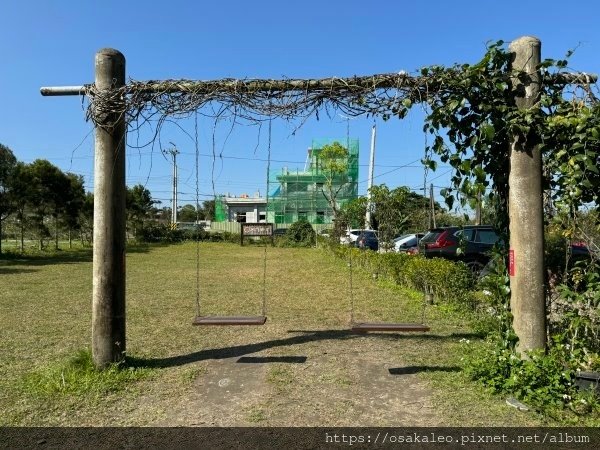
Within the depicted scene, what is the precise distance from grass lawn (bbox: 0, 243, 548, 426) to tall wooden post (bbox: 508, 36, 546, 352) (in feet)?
2.49

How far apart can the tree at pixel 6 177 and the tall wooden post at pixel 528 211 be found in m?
23.4

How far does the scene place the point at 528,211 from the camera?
463cm

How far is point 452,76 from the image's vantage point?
4727 mm

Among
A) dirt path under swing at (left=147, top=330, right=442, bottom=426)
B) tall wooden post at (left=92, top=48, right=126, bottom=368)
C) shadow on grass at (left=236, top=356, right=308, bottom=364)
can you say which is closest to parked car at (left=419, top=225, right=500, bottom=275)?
dirt path under swing at (left=147, top=330, right=442, bottom=426)

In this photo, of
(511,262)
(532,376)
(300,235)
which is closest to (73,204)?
(300,235)

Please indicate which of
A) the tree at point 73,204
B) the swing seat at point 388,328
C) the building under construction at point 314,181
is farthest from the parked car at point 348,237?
the swing seat at point 388,328

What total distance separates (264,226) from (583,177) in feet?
15.9

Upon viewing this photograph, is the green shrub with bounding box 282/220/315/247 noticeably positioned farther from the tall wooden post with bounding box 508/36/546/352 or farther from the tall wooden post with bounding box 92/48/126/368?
the tall wooden post with bounding box 508/36/546/352

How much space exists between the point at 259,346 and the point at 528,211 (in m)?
3.49

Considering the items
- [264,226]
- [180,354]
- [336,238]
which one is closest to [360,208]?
[336,238]

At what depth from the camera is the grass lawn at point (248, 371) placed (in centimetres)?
412

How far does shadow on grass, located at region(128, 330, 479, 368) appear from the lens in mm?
5625

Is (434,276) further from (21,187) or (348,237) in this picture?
(21,187)

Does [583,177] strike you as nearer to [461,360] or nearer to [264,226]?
[461,360]
